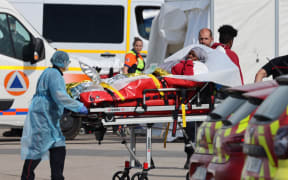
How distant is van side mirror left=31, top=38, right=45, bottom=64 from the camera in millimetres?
15117

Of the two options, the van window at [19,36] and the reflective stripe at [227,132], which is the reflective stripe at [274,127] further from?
the van window at [19,36]

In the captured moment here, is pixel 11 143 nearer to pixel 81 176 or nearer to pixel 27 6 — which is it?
pixel 27 6

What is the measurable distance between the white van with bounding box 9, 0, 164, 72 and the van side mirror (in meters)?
2.63

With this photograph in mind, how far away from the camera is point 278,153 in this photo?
14.3 ft

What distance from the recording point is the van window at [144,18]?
18016 mm

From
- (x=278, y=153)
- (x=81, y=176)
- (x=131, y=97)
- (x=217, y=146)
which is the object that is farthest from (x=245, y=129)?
(x=81, y=176)

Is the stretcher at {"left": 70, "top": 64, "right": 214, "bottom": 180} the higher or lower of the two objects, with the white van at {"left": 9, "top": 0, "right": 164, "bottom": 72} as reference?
lower

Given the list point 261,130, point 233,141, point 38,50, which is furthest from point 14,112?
point 261,130

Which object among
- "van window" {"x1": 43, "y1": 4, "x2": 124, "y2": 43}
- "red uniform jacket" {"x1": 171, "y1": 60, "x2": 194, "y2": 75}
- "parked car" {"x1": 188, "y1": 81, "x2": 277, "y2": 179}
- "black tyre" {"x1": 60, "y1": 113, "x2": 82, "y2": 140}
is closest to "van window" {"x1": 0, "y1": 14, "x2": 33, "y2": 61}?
"black tyre" {"x1": 60, "y1": 113, "x2": 82, "y2": 140}

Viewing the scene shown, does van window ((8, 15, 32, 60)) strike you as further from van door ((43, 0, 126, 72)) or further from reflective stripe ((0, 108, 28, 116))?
van door ((43, 0, 126, 72))

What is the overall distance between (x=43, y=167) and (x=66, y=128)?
4297mm

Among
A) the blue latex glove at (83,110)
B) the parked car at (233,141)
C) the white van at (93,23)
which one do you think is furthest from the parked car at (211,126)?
the white van at (93,23)

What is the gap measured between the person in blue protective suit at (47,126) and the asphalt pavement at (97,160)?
2.06 metres

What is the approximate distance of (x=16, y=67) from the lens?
1504 cm
